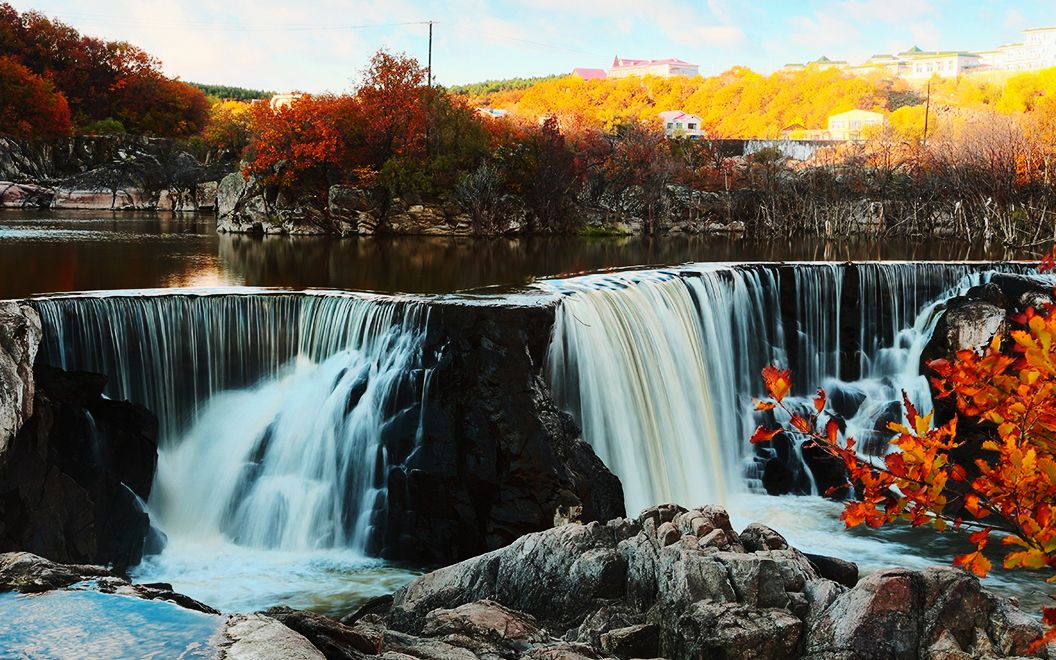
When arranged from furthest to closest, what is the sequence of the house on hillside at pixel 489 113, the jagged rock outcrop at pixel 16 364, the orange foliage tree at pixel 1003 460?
the house on hillside at pixel 489 113
the jagged rock outcrop at pixel 16 364
the orange foliage tree at pixel 1003 460

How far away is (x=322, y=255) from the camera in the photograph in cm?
2584

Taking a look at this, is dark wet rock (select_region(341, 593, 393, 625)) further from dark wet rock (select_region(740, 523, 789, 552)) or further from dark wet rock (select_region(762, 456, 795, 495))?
dark wet rock (select_region(762, 456, 795, 495))

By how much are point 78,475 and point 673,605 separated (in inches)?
302

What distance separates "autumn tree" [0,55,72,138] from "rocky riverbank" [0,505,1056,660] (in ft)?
169

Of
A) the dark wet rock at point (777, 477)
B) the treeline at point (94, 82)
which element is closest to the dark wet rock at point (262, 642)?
the dark wet rock at point (777, 477)

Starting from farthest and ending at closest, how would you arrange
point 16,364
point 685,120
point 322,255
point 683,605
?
point 685,120, point 322,255, point 16,364, point 683,605

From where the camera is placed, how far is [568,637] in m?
8.29

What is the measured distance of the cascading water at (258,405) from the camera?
12.3 metres

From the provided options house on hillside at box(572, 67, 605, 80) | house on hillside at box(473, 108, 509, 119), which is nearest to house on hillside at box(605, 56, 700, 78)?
house on hillside at box(572, 67, 605, 80)

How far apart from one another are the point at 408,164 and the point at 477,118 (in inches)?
251

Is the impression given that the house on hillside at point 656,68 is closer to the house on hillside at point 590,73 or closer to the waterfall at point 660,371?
the house on hillside at point 590,73

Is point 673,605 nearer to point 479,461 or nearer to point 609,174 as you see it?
point 479,461

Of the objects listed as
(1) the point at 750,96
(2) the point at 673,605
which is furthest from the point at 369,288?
(1) the point at 750,96

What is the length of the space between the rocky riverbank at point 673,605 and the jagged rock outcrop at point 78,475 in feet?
13.3
